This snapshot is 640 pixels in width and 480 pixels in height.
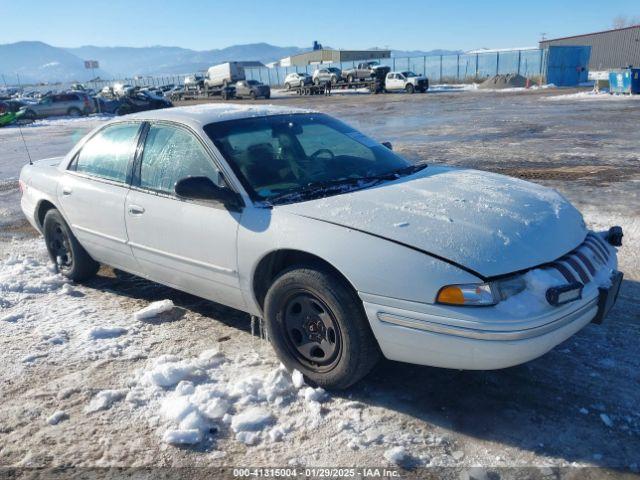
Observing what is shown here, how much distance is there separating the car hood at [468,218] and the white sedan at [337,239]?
11mm

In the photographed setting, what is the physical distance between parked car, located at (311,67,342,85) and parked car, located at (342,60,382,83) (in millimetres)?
592

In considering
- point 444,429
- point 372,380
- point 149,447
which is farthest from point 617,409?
point 149,447

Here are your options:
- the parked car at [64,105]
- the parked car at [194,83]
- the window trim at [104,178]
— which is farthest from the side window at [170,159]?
the parked car at [194,83]

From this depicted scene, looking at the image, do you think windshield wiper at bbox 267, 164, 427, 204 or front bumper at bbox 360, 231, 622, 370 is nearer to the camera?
front bumper at bbox 360, 231, 622, 370

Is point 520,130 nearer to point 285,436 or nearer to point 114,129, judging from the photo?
point 114,129

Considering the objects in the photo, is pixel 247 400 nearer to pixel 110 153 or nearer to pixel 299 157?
pixel 299 157

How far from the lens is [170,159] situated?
12.9 feet

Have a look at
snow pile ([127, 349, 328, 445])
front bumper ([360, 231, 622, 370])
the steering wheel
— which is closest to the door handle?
snow pile ([127, 349, 328, 445])

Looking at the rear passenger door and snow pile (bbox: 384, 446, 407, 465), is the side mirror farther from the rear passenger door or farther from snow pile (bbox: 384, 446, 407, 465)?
snow pile (bbox: 384, 446, 407, 465)

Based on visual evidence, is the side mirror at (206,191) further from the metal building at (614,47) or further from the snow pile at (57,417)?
the metal building at (614,47)

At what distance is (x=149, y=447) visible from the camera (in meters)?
2.75

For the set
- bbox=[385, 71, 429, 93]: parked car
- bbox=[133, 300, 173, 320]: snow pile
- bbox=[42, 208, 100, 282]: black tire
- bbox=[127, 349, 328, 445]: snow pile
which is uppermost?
bbox=[385, 71, 429, 93]: parked car

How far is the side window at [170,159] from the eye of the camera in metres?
3.69

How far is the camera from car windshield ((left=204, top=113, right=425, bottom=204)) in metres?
3.50
